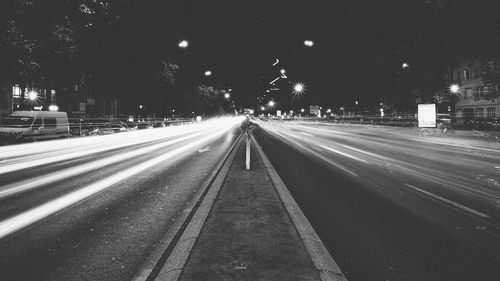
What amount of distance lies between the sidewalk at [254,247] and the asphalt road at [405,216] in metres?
0.41

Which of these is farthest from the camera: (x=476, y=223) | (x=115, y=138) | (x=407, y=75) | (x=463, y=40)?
(x=407, y=75)

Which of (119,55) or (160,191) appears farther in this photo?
(119,55)

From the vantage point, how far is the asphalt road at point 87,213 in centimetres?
467

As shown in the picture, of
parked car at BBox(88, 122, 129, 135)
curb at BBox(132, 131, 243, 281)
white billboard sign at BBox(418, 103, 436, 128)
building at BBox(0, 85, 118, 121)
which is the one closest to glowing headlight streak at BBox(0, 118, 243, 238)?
curb at BBox(132, 131, 243, 281)

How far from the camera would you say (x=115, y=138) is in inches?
1104

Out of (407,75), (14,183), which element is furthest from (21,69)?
(407,75)

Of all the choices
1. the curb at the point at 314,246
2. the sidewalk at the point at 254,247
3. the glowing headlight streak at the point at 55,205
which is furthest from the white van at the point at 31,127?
the curb at the point at 314,246

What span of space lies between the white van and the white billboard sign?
26.6 m

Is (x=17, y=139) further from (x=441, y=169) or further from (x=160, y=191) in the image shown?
(x=441, y=169)

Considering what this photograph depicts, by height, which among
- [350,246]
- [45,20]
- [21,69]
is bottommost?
[350,246]

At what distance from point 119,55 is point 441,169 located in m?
29.4

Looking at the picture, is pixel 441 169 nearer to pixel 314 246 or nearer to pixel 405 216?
pixel 405 216

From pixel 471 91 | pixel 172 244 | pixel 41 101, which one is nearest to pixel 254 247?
pixel 172 244

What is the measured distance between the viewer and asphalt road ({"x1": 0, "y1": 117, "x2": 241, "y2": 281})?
4.67 m
